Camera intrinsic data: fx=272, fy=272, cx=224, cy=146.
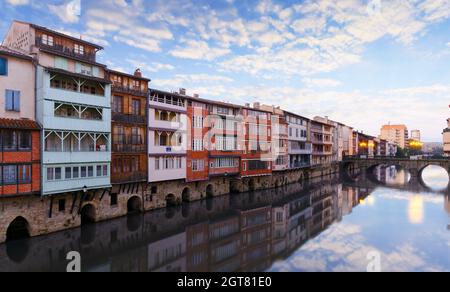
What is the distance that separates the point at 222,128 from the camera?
46344 mm

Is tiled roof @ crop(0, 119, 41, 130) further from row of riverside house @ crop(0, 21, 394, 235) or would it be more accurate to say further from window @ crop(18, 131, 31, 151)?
window @ crop(18, 131, 31, 151)

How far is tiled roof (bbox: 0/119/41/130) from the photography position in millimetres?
22450

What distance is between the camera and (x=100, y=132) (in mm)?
29078

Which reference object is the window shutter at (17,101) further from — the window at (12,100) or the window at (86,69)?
the window at (86,69)

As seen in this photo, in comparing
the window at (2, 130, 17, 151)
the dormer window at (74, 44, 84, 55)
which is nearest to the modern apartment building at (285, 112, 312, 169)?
the dormer window at (74, 44, 84, 55)

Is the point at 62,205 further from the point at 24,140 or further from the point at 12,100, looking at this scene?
the point at 12,100

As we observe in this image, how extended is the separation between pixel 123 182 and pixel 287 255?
19982 millimetres

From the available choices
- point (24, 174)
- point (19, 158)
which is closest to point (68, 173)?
point (24, 174)

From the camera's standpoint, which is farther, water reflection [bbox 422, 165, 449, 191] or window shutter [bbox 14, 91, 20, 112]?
water reflection [bbox 422, 165, 449, 191]

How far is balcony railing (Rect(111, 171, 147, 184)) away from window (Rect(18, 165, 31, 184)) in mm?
8405

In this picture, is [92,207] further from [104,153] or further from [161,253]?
[161,253]

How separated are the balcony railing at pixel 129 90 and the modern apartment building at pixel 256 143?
21.1 m

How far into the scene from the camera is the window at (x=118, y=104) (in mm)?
31719
